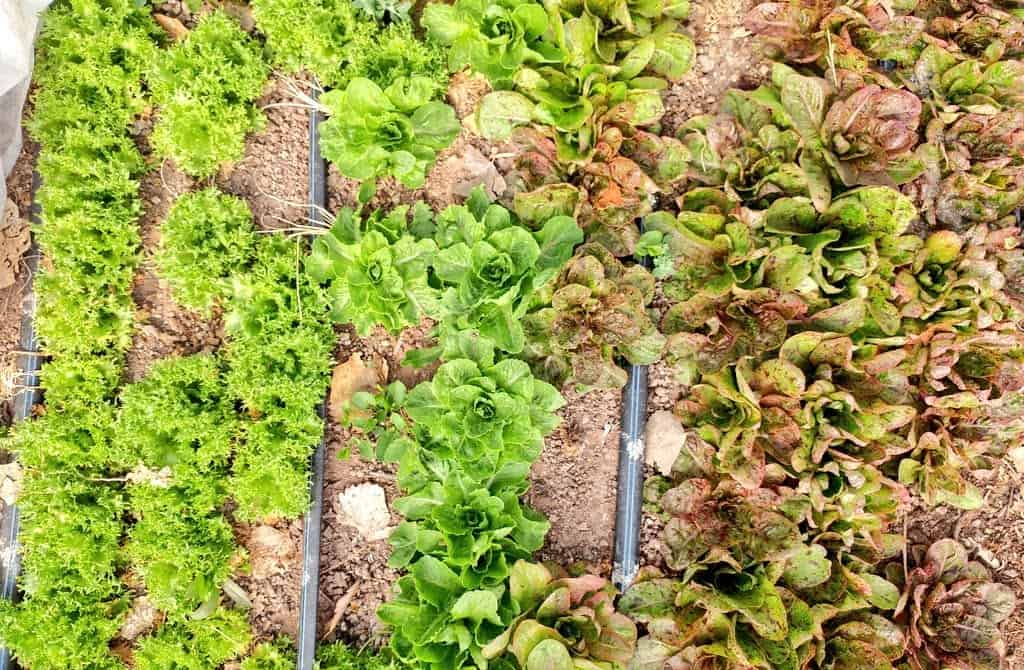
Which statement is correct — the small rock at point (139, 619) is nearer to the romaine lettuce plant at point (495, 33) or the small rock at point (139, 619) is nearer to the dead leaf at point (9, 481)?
the dead leaf at point (9, 481)

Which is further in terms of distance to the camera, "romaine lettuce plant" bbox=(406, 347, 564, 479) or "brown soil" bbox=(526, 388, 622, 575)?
"brown soil" bbox=(526, 388, 622, 575)

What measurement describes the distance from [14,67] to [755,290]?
10.5 feet

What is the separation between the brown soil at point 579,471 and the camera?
3.08 metres

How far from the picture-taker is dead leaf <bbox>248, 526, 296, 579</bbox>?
309cm

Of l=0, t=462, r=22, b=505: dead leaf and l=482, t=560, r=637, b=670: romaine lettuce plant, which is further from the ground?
l=0, t=462, r=22, b=505: dead leaf

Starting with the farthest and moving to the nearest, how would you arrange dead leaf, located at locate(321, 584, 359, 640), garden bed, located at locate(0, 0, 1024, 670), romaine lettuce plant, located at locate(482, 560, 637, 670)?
dead leaf, located at locate(321, 584, 359, 640) < garden bed, located at locate(0, 0, 1024, 670) < romaine lettuce plant, located at locate(482, 560, 637, 670)

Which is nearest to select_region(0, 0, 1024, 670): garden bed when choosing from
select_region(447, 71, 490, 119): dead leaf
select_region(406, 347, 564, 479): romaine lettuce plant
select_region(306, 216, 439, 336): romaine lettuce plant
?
select_region(447, 71, 490, 119): dead leaf

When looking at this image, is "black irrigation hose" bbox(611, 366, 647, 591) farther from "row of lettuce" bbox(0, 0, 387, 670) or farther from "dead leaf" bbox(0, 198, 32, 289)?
"dead leaf" bbox(0, 198, 32, 289)

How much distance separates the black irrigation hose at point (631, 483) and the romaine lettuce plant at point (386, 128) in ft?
4.19

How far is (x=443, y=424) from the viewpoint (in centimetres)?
265

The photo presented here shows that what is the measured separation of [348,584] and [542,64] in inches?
94.3

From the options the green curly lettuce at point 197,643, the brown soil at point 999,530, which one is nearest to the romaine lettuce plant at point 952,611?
the brown soil at point 999,530

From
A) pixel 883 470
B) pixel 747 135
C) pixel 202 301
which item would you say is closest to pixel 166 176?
pixel 202 301

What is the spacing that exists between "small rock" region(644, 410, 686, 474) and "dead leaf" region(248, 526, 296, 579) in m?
1.65
